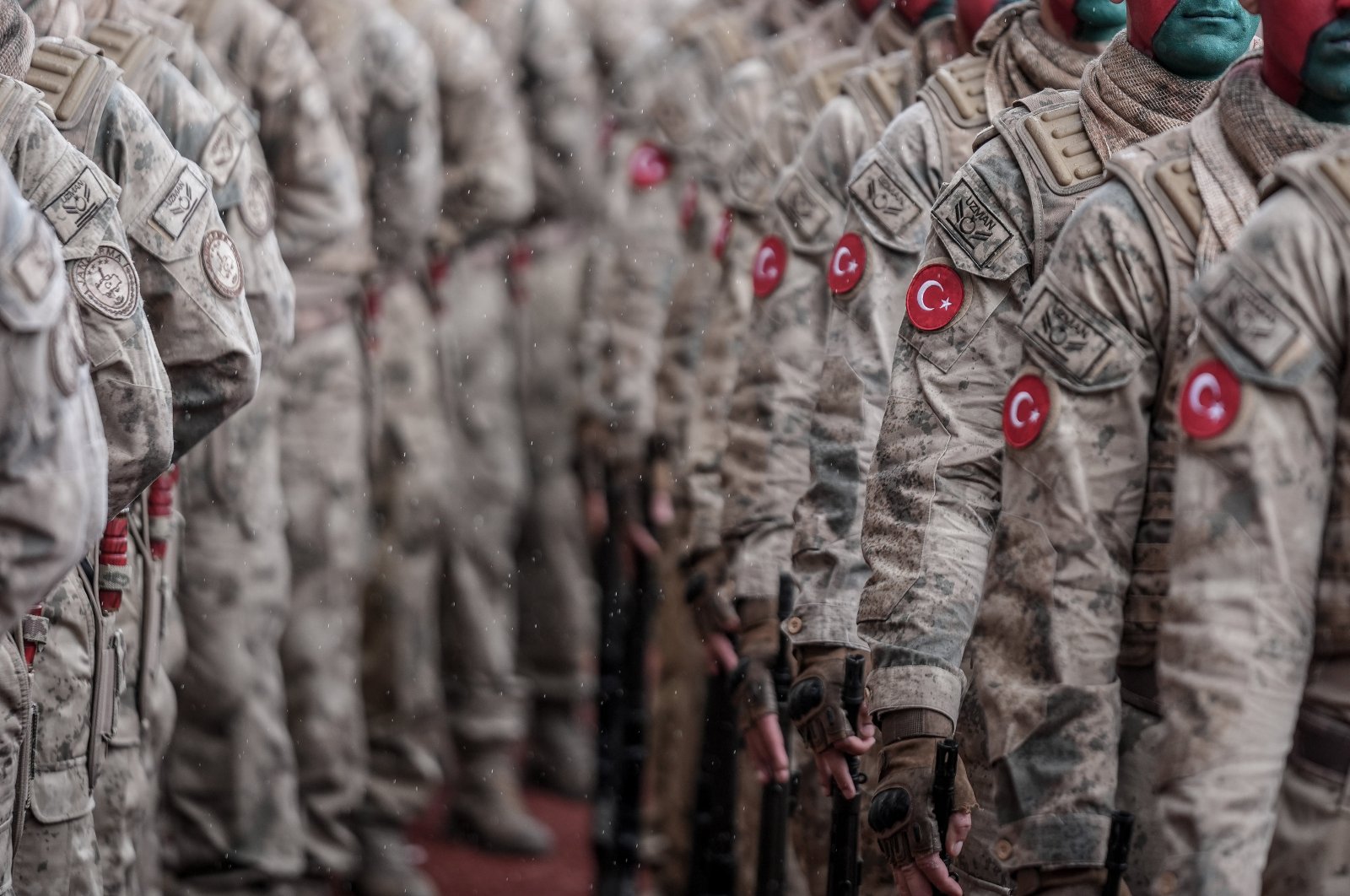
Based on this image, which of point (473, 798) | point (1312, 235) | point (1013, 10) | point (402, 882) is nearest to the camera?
point (1312, 235)

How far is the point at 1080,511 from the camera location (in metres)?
3.35

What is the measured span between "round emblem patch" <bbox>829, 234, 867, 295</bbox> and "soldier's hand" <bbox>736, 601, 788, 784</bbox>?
→ 87 cm

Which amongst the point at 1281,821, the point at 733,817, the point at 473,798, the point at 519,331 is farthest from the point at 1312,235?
the point at 519,331

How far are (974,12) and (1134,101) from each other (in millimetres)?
1275

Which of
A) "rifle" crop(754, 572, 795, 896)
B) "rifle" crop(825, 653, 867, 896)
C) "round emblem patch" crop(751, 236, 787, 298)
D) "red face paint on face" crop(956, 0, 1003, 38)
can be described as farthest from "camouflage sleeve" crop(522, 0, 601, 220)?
"rifle" crop(825, 653, 867, 896)

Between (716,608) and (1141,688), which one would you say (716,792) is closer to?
(716,608)

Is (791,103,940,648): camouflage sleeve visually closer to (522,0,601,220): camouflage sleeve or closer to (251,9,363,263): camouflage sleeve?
(251,9,363,263): camouflage sleeve

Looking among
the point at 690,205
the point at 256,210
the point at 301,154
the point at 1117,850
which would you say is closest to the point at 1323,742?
the point at 1117,850

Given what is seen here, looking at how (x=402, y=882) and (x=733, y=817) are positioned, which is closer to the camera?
(x=733, y=817)

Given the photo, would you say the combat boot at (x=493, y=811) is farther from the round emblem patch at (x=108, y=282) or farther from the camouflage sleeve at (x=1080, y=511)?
the camouflage sleeve at (x=1080, y=511)

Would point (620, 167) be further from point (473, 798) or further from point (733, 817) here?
point (733, 817)

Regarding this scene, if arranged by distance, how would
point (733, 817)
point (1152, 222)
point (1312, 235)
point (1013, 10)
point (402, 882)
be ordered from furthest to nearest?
point (402, 882) → point (733, 817) → point (1013, 10) → point (1152, 222) → point (1312, 235)

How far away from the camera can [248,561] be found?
6.02m

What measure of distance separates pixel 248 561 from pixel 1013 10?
8.99 ft
